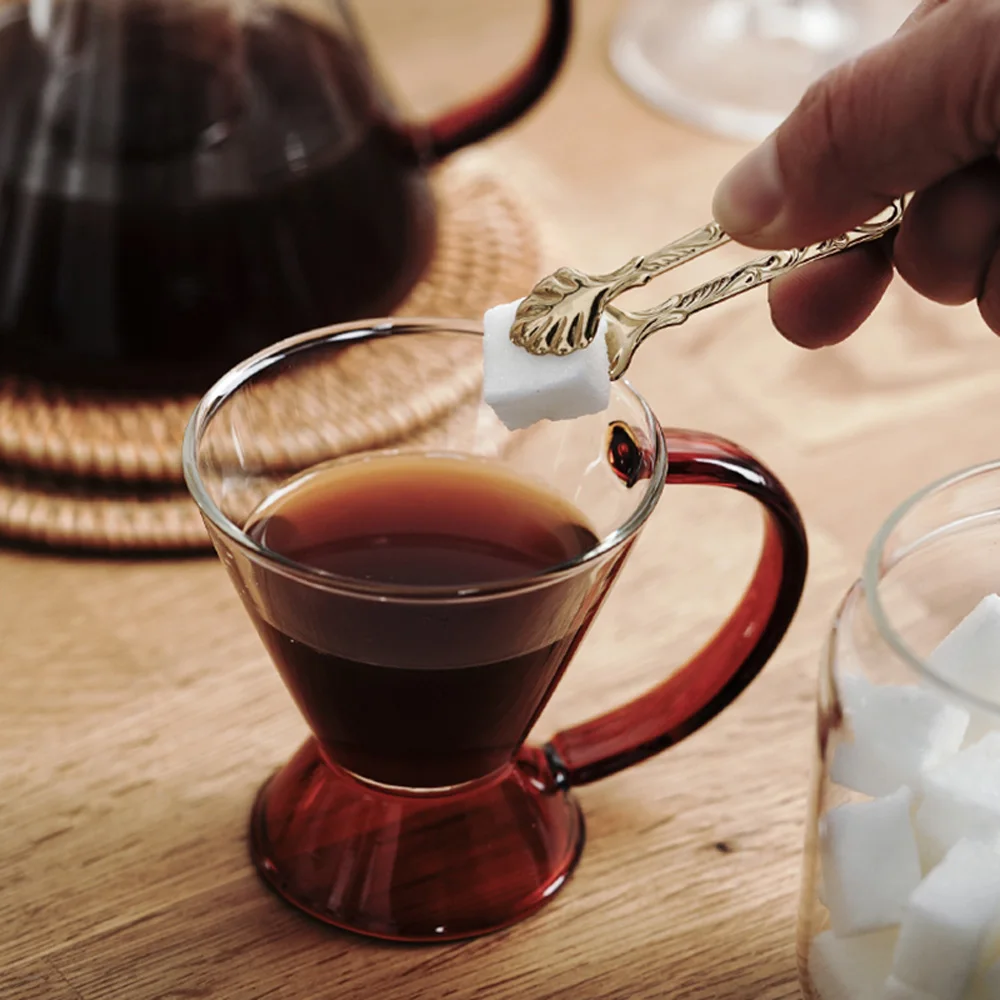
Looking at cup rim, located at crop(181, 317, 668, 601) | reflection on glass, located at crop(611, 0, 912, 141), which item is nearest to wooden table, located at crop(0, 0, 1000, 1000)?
cup rim, located at crop(181, 317, 668, 601)

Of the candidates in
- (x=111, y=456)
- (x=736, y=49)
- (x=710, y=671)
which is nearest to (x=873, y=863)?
(x=710, y=671)

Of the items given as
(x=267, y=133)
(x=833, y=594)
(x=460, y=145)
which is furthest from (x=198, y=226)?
(x=833, y=594)

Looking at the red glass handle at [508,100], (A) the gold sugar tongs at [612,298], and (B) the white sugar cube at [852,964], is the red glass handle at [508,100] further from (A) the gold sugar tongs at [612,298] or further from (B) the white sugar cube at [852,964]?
(B) the white sugar cube at [852,964]

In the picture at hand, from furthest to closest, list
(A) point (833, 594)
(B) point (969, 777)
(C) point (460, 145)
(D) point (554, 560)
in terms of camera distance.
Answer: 1. (C) point (460, 145)
2. (A) point (833, 594)
3. (D) point (554, 560)
4. (B) point (969, 777)

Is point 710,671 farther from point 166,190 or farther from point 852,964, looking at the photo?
point 166,190

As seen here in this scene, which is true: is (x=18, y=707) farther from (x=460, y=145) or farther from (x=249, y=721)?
(x=460, y=145)

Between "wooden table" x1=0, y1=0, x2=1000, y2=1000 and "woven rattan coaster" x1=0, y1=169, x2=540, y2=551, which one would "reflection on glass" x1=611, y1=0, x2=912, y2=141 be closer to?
"wooden table" x1=0, y1=0, x2=1000, y2=1000

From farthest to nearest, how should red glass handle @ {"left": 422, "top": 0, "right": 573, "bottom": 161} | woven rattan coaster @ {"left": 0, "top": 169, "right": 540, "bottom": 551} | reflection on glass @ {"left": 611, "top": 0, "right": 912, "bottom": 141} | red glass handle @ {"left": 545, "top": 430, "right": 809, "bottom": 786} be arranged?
reflection on glass @ {"left": 611, "top": 0, "right": 912, "bottom": 141} → red glass handle @ {"left": 422, "top": 0, "right": 573, "bottom": 161} → woven rattan coaster @ {"left": 0, "top": 169, "right": 540, "bottom": 551} → red glass handle @ {"left": 545, "top": 430, "right": 809, "bottom": 786}
